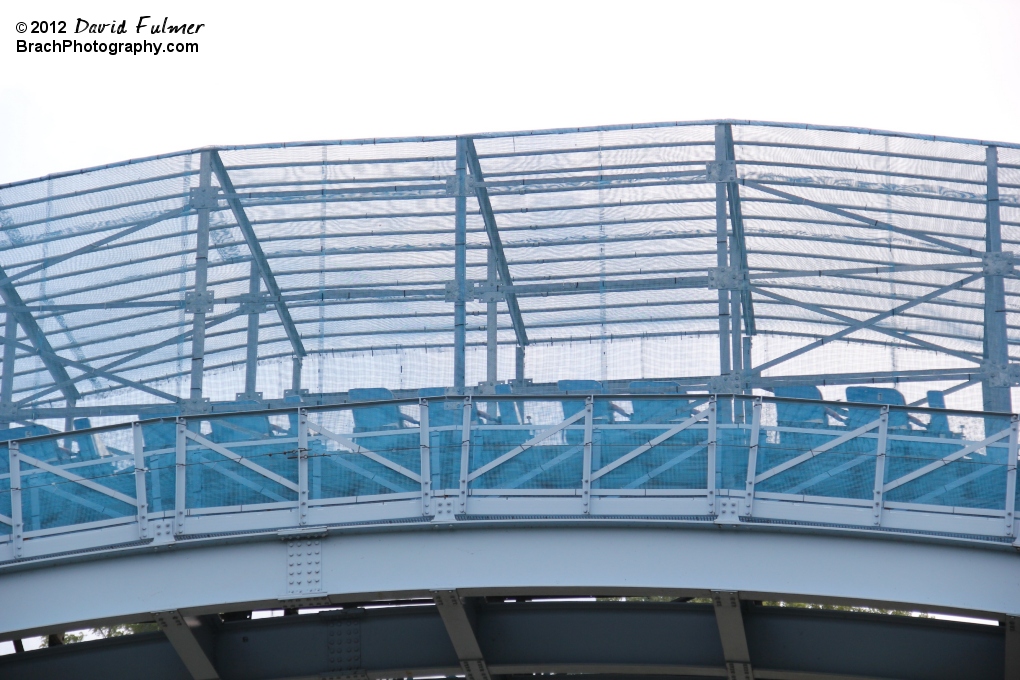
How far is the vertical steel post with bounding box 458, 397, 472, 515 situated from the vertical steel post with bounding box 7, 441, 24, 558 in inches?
154

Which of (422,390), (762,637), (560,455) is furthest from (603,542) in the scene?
(422,390)

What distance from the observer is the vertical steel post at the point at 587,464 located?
41.8 ft

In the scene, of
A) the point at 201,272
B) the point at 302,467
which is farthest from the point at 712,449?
the point at 201,272

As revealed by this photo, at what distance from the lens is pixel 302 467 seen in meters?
12.9

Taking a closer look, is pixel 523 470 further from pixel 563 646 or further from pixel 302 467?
pixel 563 646

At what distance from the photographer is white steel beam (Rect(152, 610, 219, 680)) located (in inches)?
517

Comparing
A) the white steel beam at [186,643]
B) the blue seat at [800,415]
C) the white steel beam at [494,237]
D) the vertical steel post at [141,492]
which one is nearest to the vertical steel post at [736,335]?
the white steel beam at [494,237]

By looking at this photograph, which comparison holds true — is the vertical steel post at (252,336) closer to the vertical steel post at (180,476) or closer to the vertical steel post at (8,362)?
the vertical steel post at (8,362)

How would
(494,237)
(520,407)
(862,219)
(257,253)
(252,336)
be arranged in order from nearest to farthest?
1. (520,407)
2. (862,219)
3. (494,237)
4. (252,336)
5. (257,253)

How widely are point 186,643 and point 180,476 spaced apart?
1.67 m

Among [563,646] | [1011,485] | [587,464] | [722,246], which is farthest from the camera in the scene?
[722,246]

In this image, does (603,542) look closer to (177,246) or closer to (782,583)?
(782,583)

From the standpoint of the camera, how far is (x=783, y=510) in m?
12.6

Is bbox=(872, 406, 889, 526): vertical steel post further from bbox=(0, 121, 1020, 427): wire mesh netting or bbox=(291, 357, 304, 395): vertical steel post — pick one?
bbox=(291, 357, 304, 395): vertical steel post
